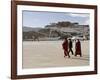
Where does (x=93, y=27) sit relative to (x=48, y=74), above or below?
above

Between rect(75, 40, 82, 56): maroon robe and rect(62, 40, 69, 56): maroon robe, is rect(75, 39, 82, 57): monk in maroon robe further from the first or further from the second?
rect(62, 40, 69, 56): maroon robe

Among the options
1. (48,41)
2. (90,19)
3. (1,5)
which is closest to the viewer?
(1,5)

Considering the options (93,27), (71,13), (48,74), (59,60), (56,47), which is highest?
(71,13)

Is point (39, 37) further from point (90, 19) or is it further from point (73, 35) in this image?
point (90, 19)

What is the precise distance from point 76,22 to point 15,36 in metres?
0.66

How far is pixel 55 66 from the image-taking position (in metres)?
2.08

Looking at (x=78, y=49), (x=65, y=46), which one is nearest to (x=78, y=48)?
(x=78, y=49)

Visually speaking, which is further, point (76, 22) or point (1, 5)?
point (76, 22)

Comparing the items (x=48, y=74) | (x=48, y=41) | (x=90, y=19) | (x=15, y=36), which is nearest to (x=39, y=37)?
(x=48, y=41)

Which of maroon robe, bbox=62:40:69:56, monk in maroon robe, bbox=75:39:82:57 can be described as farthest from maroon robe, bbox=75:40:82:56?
maroon robe, bbox=62:40:69:56

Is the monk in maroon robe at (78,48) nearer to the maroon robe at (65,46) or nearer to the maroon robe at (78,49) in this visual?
the maroon robe at (78,49)

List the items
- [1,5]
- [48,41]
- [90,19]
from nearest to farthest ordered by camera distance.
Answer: [1,5] < [48,41] < [90,19]

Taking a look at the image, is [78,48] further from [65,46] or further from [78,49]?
[65,46]

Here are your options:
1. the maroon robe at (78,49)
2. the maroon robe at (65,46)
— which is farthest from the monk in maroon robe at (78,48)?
the maroon robe at (65,46)
